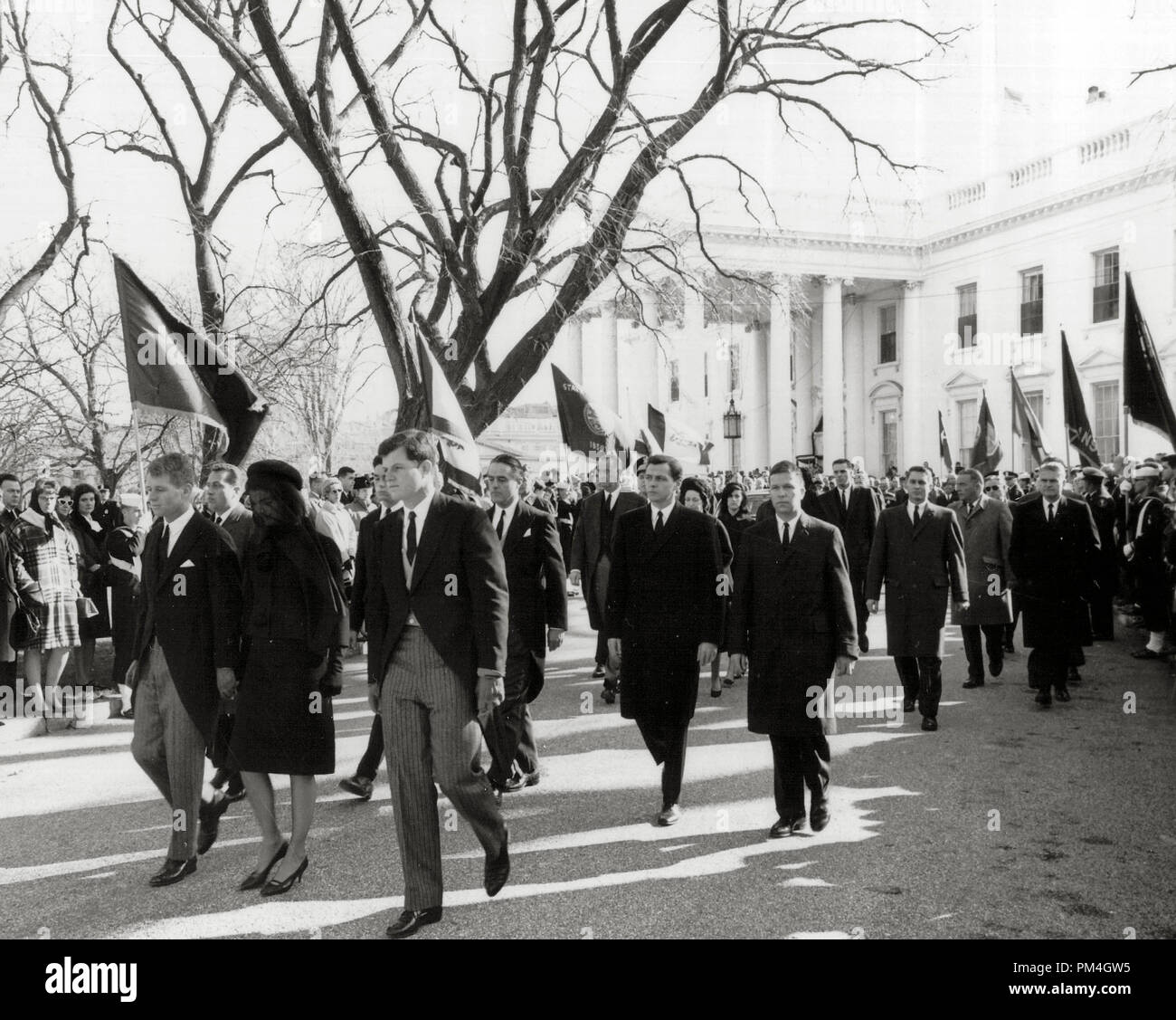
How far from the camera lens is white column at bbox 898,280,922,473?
40781 millimetres

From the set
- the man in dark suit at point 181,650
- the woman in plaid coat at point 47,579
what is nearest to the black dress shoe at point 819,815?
the man in dark suit at point 181,650

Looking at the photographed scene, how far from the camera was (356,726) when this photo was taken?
27.2 ft

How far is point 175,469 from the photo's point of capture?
16.7ft

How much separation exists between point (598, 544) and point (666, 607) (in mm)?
4579

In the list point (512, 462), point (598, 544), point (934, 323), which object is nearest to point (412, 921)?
point (512, 462)

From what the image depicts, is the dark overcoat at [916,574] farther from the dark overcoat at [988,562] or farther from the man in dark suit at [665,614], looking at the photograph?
the man in dark suit at [665,614]

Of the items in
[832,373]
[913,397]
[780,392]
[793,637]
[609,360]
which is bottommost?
[793,637]

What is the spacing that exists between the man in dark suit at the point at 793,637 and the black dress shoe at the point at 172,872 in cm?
281

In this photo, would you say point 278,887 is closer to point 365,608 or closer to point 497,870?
point 497,870

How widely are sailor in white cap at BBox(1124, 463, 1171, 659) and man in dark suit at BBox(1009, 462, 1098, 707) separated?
2.17m

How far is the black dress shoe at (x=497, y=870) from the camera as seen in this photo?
4512 millimetres
